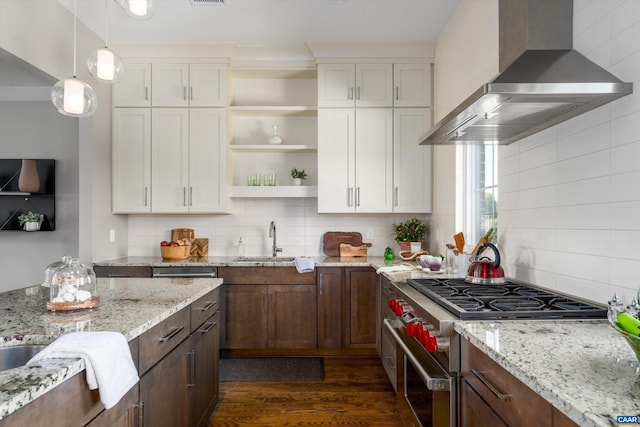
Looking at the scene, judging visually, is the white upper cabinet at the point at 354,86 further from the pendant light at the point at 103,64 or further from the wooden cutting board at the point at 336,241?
the pendant light at the point at 103,64

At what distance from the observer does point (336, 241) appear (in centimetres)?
407

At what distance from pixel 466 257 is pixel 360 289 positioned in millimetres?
1197

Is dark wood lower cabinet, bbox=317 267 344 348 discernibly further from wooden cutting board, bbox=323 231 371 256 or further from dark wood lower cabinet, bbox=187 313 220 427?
dark wood lower cabinet, bbox=187 313 220 427

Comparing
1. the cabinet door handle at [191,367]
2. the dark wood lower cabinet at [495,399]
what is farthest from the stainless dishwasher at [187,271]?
the dark wood lower cabinet at [495,399]

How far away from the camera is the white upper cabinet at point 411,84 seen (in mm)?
3803

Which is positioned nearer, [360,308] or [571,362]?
[571,362]

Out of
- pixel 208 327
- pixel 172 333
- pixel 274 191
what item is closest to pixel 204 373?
pixel 208 327

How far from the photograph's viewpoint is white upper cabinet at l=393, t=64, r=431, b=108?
3.80 m

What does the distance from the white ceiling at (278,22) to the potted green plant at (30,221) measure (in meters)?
1.76

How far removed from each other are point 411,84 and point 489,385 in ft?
10.3

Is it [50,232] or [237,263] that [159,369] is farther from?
[50,232]

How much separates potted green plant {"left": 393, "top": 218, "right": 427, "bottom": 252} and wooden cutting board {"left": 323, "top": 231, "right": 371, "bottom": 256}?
1.31 ft

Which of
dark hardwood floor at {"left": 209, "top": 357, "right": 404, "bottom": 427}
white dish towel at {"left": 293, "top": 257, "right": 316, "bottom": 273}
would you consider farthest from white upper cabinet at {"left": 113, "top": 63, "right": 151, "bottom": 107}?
→ dark hardwood floor at {"left": 209, "top": 357, "right": 404, "bottom": 427}

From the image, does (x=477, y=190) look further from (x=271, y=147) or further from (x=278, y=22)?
(x=278, y=22)
